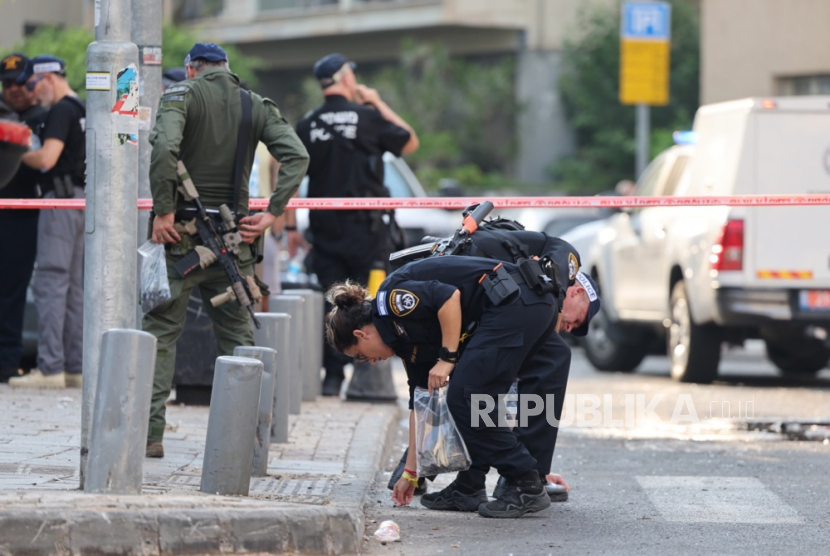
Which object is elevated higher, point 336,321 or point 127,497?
point 336,321

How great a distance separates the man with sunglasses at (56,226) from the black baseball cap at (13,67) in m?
0.03

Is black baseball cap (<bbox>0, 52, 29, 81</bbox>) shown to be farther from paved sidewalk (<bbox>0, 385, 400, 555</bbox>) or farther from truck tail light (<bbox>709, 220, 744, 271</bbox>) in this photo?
truck tail light (<bbox>709, 220, 744, 271</bbox>)

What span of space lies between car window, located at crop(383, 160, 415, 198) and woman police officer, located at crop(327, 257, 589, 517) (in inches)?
433

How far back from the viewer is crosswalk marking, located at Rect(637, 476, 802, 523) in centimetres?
632

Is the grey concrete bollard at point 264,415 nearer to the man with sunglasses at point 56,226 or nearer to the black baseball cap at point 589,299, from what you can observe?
the black baseball cap at point 589,299

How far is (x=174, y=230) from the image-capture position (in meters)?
7.03

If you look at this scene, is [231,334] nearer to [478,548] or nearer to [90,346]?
[90,346]

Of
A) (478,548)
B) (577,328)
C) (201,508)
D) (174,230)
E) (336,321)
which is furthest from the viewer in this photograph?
(174,230)

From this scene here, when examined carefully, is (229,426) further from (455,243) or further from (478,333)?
(455,243)

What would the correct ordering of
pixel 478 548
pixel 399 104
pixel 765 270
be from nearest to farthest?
pixel 478 548 < pixel 765 270 < pixel 399 104

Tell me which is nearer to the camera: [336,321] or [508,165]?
[336,321]

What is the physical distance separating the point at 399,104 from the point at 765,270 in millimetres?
23307

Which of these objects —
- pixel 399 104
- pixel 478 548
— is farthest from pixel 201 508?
pixel 399 104

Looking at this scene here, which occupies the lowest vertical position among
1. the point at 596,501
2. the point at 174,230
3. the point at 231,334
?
the point at 596,501
